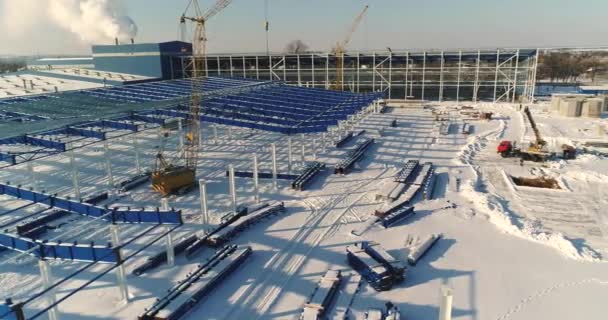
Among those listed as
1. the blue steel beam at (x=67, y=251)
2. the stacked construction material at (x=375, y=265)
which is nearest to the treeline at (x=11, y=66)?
the blue steel beam at (x=67, y=251)

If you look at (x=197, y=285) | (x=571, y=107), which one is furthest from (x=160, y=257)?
(x=571, y=107)

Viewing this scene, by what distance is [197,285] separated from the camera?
9375mm

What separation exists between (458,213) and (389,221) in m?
2.82

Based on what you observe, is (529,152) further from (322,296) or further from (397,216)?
(322,296)

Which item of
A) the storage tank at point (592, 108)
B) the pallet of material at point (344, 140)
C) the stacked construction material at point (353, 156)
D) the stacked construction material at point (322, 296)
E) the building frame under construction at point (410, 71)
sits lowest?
the stacked construction material at point (322, 296)

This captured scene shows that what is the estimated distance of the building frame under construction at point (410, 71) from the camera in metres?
40.4

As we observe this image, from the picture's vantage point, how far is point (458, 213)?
13961 mm

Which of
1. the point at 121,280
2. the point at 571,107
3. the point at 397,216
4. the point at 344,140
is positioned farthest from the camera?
the point at 571,107

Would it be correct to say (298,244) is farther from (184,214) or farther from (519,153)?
(519,153)

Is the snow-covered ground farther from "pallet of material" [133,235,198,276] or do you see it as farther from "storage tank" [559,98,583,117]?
"storage tank" [559,98,583,117]

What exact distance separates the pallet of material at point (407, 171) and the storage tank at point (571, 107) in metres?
21.6

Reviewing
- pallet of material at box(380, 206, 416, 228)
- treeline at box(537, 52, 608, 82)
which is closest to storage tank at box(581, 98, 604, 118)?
pallet of material at box(380, 206, 416, 228)

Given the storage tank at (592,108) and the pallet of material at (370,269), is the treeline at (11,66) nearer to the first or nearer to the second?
the pallet of material at (370,269)

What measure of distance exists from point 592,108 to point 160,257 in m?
35.0
